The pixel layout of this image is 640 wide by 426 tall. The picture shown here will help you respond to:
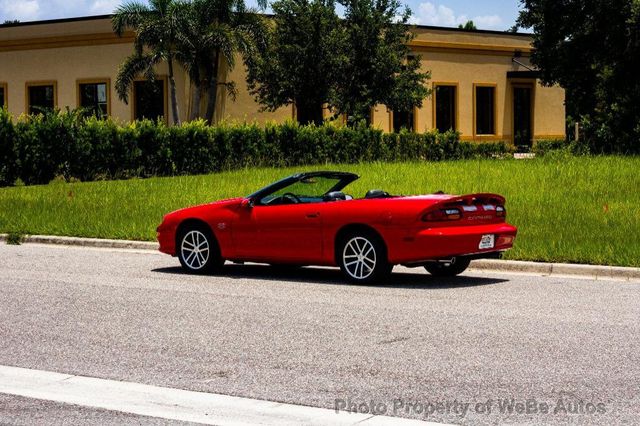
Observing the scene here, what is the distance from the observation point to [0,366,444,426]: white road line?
6457 mm

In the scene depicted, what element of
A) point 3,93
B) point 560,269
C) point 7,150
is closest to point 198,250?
point 560,269

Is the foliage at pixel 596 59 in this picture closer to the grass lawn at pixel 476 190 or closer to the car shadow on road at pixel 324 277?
the grass lawn at pixel 476 190

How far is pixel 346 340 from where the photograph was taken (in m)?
9.07

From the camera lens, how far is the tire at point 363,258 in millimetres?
12531

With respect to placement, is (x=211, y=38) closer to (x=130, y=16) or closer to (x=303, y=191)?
(x=130, y=16)

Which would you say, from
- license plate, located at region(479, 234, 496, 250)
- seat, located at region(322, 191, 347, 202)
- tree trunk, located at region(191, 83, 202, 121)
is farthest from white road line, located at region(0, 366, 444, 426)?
tree trunk, located at region(191, 83, 202, 121)

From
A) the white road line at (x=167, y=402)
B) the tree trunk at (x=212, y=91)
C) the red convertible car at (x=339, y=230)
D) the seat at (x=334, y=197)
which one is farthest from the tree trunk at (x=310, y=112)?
the white road line at (x=167, y=402)

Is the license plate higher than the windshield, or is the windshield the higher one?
the windshield

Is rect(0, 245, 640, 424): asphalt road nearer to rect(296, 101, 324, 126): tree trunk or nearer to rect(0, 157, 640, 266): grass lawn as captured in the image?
rect(0, 157, 640, 266): grass lawn

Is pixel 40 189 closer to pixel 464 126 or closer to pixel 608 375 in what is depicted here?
pixel 608 375

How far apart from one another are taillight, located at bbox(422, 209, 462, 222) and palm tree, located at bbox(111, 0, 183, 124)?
102 feet

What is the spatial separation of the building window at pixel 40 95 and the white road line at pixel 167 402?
4322cm

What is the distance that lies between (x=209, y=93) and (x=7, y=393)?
38.6 meters

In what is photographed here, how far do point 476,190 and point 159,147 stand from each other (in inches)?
517
